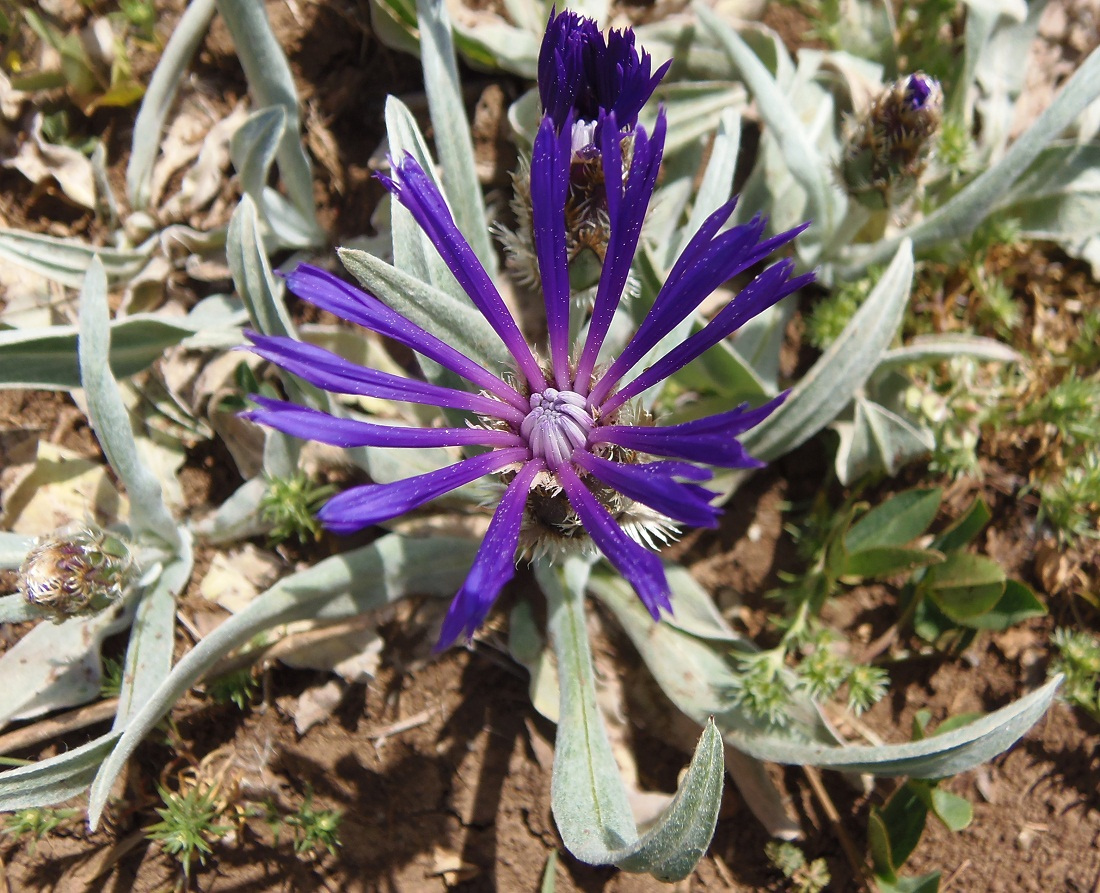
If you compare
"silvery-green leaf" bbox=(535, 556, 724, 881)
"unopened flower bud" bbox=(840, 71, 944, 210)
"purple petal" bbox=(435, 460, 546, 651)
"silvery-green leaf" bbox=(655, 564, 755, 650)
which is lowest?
"silvery-green leaf" bbox=(535, 556, 724, 881)

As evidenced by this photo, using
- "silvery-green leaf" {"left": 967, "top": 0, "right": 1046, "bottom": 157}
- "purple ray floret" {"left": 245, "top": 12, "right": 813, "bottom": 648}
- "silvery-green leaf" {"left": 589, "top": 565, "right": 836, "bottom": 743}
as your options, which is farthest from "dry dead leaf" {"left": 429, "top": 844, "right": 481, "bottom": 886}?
"silvery-green leaf" {"left": 967, "top": 0, "right": 1046, "bottom": 157}

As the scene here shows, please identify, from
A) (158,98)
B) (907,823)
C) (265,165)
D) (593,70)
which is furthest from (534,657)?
(158,98)

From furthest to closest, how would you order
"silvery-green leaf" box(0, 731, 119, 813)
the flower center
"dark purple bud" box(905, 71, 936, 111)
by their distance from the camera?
"dark purple bud" box(905, 71, 936, 111), "silvery-green leaf" box(0, 731, 119, 813), the flower center

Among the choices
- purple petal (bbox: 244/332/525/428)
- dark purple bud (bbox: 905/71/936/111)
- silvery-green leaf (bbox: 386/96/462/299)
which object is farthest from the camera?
dark purple bud (bbox: 905/71/936/111)

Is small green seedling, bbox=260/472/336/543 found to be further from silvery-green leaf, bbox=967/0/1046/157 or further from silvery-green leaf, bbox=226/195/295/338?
silvery-green leaf, bbox=967/0/1046/157

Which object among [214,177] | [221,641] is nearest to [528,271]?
[221,641]
